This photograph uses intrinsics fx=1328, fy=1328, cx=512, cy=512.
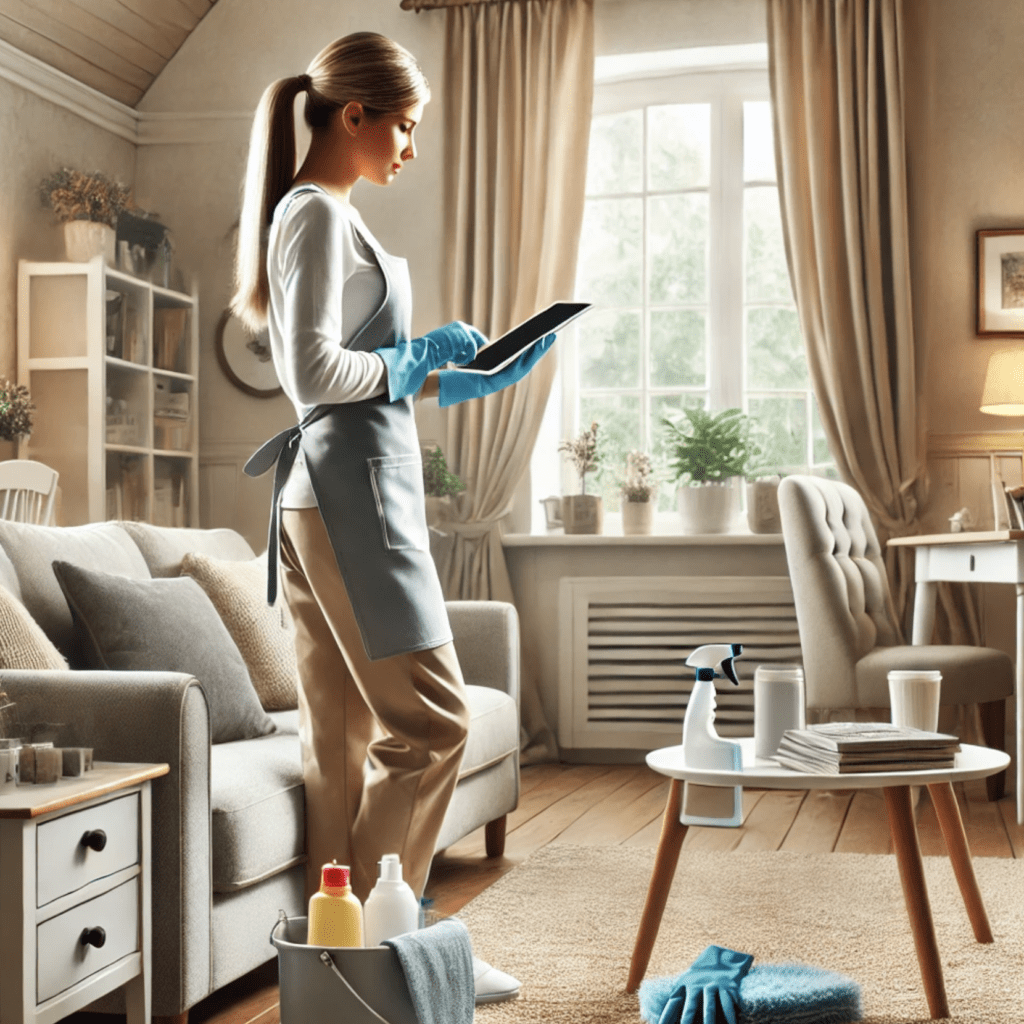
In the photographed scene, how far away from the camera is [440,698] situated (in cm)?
190

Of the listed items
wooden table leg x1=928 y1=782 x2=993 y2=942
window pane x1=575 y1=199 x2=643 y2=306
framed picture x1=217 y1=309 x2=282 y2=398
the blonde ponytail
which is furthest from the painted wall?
wooden table leg x1=928 y1=782 x2=993 y2=942

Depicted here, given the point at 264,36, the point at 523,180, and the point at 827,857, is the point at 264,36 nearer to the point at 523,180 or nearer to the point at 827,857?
the point at 523,180

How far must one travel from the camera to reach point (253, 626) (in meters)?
2.75

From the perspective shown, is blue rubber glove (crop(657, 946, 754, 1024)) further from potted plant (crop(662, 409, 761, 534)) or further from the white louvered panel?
potted plant (crop(662, 409, 761, 534))

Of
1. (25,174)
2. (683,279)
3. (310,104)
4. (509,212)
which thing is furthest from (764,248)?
(310,104)

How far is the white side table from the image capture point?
158 centimetres

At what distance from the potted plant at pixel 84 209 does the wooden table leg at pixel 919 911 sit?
3.51m

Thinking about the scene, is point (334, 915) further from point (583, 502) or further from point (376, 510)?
point (583, 502)

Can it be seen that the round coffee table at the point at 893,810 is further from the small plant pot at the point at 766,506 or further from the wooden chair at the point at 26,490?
the wooden chair at the point at 26,490

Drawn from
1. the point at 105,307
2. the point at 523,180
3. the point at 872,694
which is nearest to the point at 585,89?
the point at 523,180

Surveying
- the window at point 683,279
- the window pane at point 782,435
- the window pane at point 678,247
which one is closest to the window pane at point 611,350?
the window at point 683,279

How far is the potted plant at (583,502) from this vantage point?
454 cm

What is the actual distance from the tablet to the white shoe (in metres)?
0.91

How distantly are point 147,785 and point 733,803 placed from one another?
0.88m
